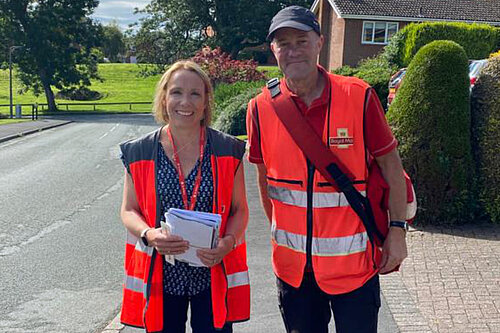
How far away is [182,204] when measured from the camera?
9.64ft

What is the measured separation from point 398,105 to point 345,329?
542 centimetres

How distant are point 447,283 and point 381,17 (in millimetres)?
33587

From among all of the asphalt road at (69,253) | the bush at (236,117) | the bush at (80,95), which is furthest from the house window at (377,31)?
the bush at (80,95)

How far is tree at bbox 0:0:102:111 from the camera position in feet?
152

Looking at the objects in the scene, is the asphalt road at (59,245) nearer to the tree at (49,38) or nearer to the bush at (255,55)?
the tree at (49,38)

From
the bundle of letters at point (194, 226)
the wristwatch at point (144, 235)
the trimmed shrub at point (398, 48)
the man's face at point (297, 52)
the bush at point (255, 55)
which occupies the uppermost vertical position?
the bush at point (255, 55)

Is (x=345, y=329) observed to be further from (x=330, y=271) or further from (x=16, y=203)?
(x=16, y=203)

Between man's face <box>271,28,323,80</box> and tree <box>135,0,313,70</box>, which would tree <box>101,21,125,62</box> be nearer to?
tree <box>135,0,313,70</box>

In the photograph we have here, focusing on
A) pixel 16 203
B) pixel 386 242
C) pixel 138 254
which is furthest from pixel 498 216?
pixel 16 203

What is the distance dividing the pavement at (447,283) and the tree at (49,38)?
4491 centimetres

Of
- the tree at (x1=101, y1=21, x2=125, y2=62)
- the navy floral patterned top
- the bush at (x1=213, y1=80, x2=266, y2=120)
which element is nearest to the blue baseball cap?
the navy floral patterned top

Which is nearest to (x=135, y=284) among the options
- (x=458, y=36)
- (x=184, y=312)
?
(x=184, y=312)

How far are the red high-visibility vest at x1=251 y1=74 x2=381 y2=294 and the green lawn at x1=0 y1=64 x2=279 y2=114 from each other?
45.8 metres

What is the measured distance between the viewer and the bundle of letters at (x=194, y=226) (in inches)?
106
